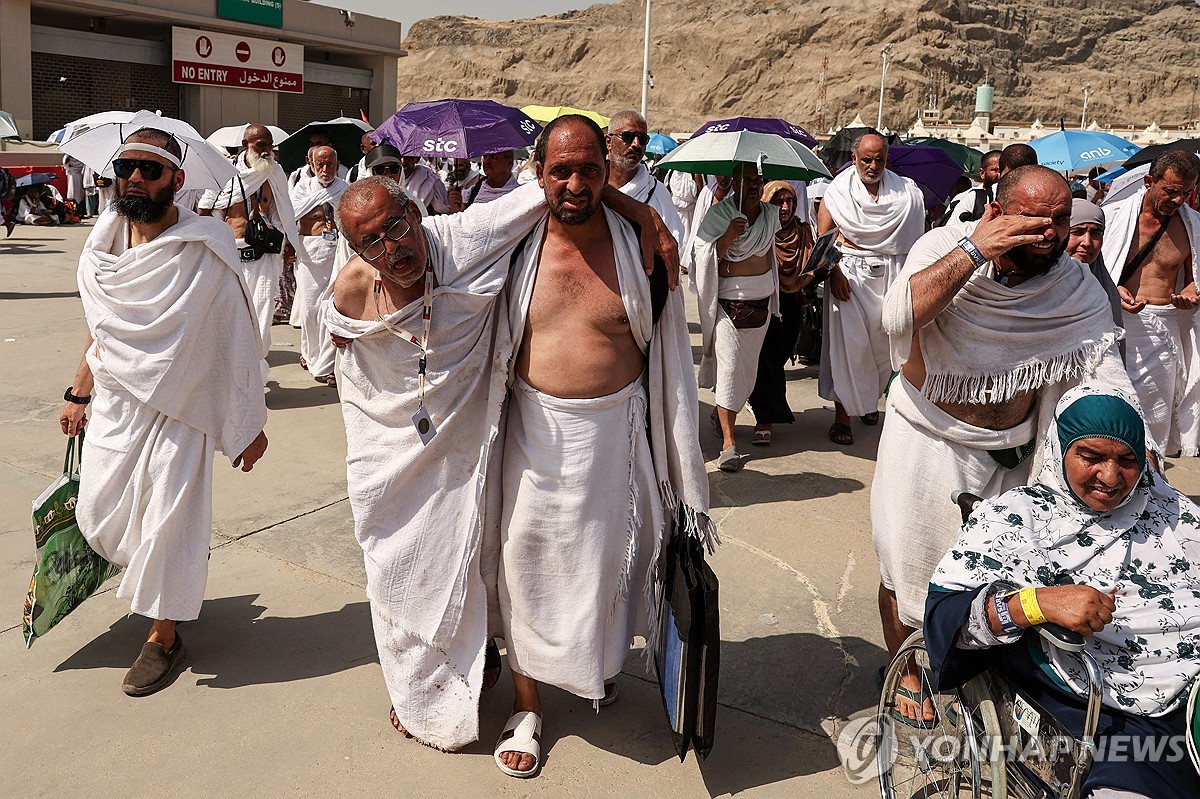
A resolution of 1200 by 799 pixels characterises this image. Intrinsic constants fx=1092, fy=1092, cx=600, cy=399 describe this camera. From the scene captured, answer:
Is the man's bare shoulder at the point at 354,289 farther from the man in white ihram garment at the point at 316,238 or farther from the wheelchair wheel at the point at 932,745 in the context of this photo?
the man in white ihram garment at the point at 316,238

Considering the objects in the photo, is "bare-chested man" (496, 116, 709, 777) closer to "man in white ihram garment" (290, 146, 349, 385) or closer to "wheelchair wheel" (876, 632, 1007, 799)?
"wheelchair wheel" (876, 632, 1007, 799)

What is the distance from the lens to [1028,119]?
9175 cm

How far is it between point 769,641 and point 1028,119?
97.5m

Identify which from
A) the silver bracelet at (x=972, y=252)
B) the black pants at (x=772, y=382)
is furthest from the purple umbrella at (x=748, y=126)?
the silver bracelet at (x=972, y=252)

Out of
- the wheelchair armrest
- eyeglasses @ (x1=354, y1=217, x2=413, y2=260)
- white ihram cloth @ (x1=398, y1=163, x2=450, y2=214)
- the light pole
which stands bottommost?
the wheelchair armrest

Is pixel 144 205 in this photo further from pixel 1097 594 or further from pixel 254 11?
pixel 254 11

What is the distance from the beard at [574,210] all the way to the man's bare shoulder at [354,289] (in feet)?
1.93

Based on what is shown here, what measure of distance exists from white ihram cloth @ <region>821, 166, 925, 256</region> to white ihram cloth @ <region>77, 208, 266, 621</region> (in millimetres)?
4621

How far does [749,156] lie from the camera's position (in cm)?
663

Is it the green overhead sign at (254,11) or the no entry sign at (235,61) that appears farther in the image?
the green overhead sign at (254,11)

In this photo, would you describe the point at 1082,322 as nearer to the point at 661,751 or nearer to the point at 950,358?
the point at 950,358

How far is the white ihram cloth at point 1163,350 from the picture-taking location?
18.9ft

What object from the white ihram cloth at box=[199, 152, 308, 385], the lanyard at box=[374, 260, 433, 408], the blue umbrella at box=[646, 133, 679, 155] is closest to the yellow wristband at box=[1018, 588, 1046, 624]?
the lanyard at box=[374, 260, 433, 408]

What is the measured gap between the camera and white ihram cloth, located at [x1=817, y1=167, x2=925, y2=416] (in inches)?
288
